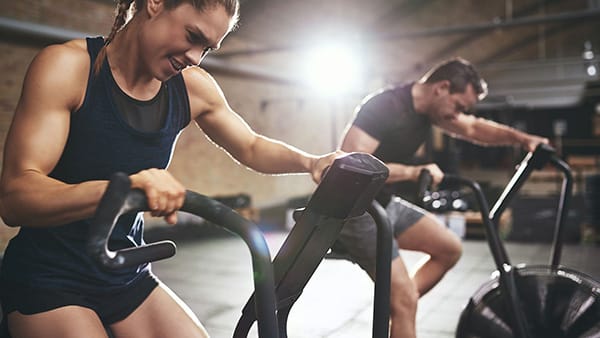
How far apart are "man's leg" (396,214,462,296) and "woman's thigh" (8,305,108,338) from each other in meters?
1.77

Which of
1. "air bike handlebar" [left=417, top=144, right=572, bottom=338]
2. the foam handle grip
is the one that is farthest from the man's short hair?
the foam handle grip

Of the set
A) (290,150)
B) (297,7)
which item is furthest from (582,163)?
(290,150)

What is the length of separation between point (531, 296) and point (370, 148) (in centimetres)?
96

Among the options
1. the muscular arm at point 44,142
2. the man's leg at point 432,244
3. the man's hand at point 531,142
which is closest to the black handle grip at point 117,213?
the muscular arm at point 44,142

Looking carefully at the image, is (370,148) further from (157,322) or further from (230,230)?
(230,230)

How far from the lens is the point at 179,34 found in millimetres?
1194

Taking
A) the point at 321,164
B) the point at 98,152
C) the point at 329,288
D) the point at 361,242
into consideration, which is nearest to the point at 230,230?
the point at 321,164

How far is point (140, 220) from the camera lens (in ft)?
5.05

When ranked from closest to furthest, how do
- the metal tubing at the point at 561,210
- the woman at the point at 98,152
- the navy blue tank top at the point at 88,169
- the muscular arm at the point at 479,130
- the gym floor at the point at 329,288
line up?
1. the woman at the point at 98,152
2. the navy blue tank top at the point at 88,169
3. the metal tubing at the point at 561,210
4. the muscular arm at the point at 479,130
5. the gym floor at the point at 329,288

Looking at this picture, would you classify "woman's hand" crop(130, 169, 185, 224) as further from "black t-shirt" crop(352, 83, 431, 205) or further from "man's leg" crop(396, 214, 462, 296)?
"man's leg" crop(396, 214, 462, 296)

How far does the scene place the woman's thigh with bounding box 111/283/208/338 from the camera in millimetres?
1459

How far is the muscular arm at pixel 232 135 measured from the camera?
147 cm

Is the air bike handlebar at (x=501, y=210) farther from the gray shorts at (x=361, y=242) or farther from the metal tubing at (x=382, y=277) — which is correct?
the metal tubing at (x=382, y=277)

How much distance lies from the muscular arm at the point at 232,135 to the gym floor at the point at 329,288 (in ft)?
7.65
